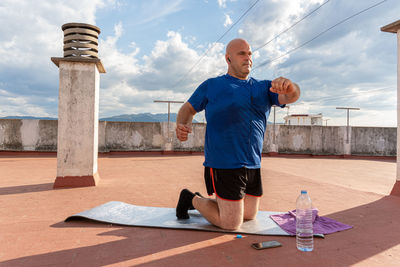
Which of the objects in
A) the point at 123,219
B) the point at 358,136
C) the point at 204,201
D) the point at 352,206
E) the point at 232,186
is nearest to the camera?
the point at 232,186

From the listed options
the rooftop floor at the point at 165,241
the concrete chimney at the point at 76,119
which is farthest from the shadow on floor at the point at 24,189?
the rooftop floor at the point at 165,241

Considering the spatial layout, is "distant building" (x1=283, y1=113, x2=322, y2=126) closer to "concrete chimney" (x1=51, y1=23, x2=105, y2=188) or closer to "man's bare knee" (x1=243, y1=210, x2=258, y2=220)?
"concrete chimney" (x1=51, y1=23, x2=105, y2=188)

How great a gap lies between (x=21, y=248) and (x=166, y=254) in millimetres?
1344

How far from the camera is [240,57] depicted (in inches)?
112

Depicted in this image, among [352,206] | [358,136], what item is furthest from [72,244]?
[358,136]

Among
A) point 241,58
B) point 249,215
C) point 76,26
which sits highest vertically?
point 76,26

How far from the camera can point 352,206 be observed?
395cm

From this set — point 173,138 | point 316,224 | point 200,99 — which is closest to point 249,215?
point 316,224

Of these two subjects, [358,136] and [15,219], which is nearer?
[15,219]

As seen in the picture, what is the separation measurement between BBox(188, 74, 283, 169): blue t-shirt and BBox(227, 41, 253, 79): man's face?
0.40 ft

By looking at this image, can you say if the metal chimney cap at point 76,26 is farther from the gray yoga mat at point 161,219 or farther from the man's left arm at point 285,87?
the man's left arm at point 285,87

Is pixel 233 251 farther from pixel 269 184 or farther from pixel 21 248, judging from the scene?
pixel 269 184

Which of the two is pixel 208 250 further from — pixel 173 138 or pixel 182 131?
pixel 173 138

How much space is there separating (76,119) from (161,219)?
10.2 feet
